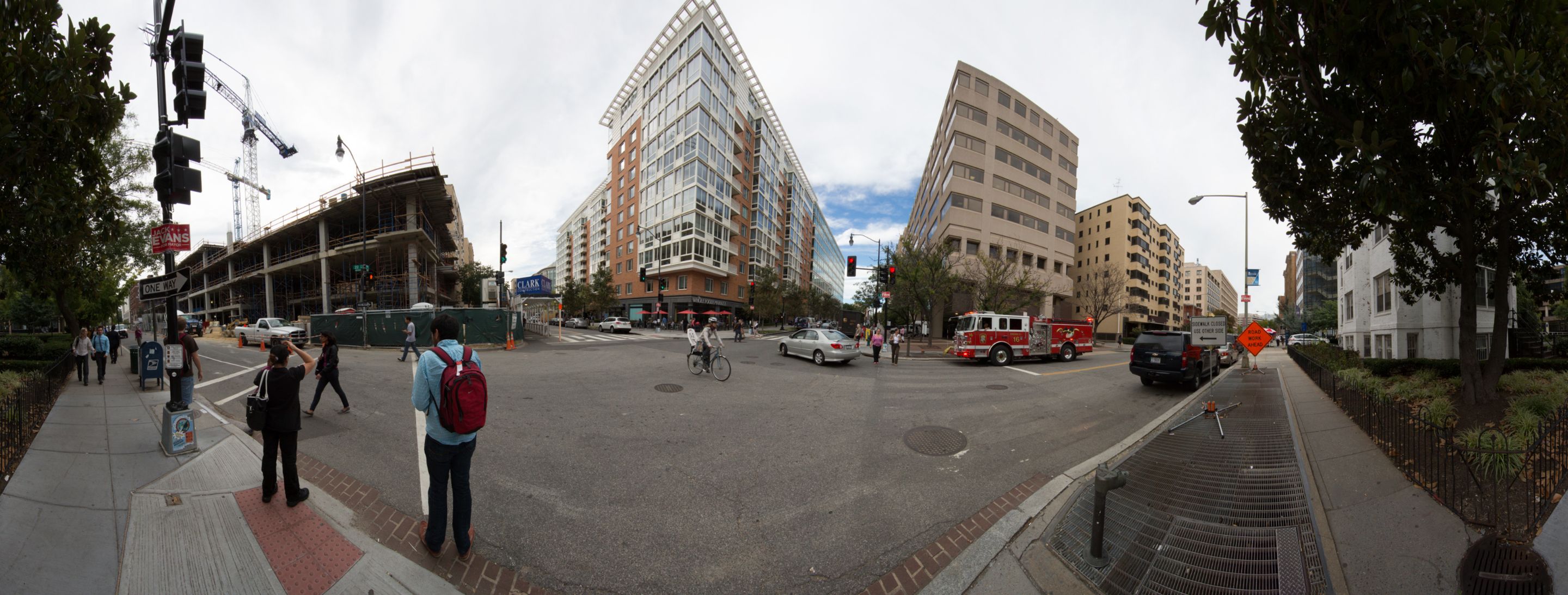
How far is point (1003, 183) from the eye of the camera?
4153 centimetres

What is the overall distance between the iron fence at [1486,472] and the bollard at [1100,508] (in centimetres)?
232

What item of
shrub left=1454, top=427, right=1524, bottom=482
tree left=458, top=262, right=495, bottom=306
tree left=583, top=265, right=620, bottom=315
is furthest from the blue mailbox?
tree left=458, top=262, right=495, bottom=306

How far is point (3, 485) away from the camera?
4027 mm

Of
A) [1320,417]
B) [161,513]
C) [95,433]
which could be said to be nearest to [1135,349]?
[1320,417]

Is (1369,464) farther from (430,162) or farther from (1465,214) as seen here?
(430,162)

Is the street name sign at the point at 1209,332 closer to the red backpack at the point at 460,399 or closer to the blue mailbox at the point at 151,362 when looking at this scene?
the red backpack at the point at 460,399

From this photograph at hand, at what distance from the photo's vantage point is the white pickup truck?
23.7 meters

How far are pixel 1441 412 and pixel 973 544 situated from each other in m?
7.68

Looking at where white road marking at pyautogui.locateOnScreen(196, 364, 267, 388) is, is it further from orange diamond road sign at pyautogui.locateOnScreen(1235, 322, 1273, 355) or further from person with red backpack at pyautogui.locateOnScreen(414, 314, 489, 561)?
orange diamond road sign at pyautogui.locateOnScreen(1235, 322, 1273, 355)

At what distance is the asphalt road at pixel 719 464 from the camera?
3570 mm

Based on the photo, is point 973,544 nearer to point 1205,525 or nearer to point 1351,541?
point 1205,525

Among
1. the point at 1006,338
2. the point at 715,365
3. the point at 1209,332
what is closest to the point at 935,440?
the point at 715,365

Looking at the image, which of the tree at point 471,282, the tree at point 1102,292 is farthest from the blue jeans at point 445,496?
the tree at point 471,282

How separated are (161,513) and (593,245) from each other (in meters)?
102
